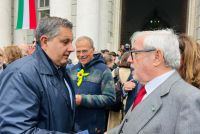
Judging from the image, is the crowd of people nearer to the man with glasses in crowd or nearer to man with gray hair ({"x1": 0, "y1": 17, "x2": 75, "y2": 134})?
man with gray hair ({"x1": 0, "y1": 17, "x2": 75, "y2": 134})

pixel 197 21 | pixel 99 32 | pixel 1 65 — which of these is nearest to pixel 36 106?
pixel 1 65

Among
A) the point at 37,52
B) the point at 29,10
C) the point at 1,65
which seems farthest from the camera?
the point at 29,10

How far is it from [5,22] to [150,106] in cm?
1006

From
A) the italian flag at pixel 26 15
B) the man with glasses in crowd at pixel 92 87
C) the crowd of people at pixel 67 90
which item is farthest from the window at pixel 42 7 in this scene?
the crowd of people at pixel 67 90

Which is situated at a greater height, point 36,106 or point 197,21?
point 197,21

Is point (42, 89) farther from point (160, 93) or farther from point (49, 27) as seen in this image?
point (160, 93)

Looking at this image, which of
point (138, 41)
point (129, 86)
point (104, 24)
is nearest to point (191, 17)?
point (104, 24)

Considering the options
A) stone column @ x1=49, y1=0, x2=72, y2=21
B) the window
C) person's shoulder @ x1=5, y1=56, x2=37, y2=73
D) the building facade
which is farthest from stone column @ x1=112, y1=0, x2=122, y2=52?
person's shoulder @ x1=5, y1=56, x2=37, y2=73

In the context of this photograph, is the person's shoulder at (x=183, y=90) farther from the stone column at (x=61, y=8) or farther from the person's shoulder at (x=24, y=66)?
the stone column at (x=61, y=8)

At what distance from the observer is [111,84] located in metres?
4.17

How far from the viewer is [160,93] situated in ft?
7.30

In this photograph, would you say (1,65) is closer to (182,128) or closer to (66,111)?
(66,111)

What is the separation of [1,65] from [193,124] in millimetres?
3888

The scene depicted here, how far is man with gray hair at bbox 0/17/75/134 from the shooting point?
222 centimetres
